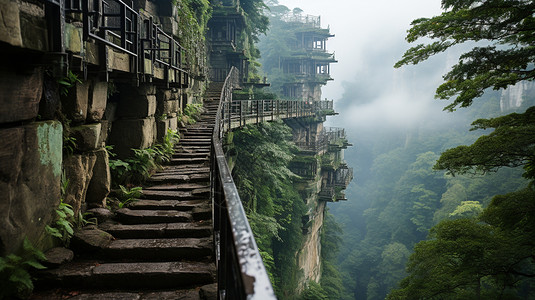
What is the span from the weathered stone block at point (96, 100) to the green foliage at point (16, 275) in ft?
7.61

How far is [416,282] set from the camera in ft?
28.7

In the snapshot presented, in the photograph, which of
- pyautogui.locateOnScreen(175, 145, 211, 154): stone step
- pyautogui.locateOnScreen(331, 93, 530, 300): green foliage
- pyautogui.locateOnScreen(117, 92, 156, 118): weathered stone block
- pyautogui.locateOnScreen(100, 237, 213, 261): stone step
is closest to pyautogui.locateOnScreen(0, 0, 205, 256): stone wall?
pyautogui.locateOnScreen(100, 237, 213, 261): stone step

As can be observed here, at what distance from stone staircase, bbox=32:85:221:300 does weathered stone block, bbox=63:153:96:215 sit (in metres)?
→ 0.46

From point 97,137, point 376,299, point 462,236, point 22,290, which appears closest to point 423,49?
point 462,236

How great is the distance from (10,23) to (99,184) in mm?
3035

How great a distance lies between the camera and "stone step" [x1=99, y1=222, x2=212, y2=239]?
432 cm

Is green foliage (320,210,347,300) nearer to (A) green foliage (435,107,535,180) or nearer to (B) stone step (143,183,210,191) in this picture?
(A) green foliage (435,107,535,180)

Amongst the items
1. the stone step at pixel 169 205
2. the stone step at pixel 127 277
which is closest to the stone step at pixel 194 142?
the stone step at pixel 169 205

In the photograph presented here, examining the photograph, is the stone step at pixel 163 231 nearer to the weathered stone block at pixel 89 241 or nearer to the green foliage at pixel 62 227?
the weathered stone block at pixel 89 241

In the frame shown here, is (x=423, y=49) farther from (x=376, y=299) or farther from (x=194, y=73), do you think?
(x=376, y=299)

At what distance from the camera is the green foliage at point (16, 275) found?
9.26 ft

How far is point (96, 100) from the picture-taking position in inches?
198

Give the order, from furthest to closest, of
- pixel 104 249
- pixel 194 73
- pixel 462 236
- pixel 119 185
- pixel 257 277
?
pixel 194 73, pixel 462 236, pixel 119 185, pixel 104 249, pixel 257 277

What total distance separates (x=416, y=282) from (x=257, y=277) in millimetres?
9253
